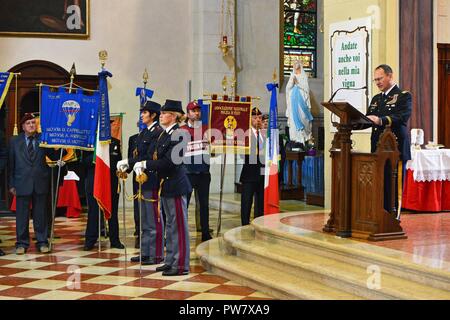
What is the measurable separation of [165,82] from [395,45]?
5.11 meters

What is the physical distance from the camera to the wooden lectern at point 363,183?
23.5 feet

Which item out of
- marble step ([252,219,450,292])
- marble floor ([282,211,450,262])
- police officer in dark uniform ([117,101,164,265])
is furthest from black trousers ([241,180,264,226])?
police officer in dark uniform ([117,101,164,265])

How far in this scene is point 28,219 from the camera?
9102 millimetres

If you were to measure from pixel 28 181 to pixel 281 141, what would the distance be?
3.37 metres

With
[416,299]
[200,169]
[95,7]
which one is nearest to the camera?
[416,299]

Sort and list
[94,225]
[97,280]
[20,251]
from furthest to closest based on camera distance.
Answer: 1. [94,225]
2. [20,251]
3. [97,280]

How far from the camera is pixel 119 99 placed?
13.8 meters

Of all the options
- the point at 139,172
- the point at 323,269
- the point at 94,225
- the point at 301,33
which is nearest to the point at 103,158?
the point at 94,225

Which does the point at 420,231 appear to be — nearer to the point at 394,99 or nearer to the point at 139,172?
the point at 394,99

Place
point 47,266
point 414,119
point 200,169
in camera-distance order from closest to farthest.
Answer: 1. point 47,266
2. point 200,169
3. point 414,119

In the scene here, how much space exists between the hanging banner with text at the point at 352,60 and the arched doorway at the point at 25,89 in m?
4.63
